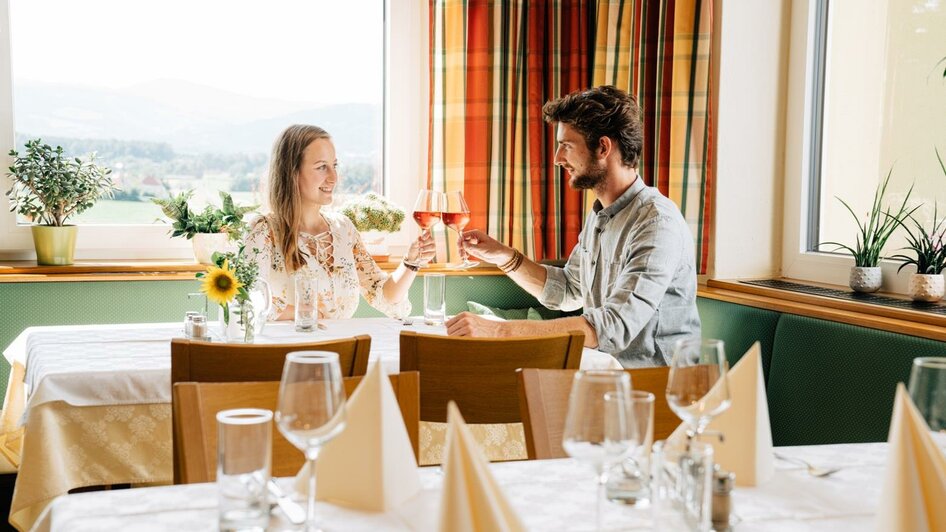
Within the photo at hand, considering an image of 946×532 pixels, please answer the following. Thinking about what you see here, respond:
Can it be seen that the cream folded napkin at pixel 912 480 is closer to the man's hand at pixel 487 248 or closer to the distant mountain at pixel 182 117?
the man's hand at pixel 487 248

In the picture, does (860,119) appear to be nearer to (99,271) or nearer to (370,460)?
(370,460)

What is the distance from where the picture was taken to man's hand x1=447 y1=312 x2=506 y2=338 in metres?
2.32

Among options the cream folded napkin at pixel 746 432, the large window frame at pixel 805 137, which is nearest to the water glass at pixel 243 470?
the cream folded napkin at pixel 746 432

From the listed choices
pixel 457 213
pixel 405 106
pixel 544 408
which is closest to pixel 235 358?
pixel 544 408

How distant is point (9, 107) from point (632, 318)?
2613 mm

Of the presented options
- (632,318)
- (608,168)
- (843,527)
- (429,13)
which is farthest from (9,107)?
(843,527)

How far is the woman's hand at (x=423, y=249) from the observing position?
288 cm

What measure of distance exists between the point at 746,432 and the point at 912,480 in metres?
0.29

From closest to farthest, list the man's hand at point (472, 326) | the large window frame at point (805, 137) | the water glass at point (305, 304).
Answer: the man's hand at point (472, 326), the water glass at point (305, 304), the large window frame at point (805, 137)

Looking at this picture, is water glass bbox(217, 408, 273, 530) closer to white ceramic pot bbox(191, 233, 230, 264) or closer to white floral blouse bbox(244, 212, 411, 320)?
white floral blouse bbox(244, 212, 411, 320)

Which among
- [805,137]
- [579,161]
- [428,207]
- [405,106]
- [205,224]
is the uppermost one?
[405,106]

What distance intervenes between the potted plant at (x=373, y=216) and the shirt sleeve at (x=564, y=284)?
922 millimetres

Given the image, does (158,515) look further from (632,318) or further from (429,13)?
(429,13)

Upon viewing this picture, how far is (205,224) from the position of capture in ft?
12.2
